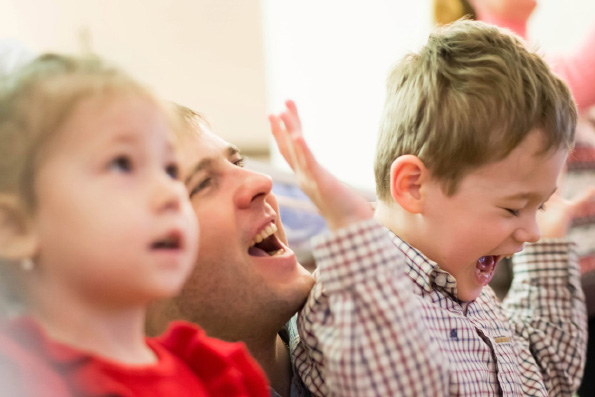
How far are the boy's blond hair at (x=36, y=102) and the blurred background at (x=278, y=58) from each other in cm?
239

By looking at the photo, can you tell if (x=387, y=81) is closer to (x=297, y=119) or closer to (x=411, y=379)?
(x=297, y=119)

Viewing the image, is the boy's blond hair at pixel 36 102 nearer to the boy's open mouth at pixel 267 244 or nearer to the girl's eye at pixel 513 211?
the boy's open mouth at pixel 267 244

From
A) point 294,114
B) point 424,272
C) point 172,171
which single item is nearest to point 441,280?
point 424,272

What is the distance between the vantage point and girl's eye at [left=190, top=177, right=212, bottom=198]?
0.92 metres

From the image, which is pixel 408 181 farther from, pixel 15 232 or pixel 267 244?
pixel 15 232

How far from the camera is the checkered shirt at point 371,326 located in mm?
777

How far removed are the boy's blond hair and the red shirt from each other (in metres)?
0.12

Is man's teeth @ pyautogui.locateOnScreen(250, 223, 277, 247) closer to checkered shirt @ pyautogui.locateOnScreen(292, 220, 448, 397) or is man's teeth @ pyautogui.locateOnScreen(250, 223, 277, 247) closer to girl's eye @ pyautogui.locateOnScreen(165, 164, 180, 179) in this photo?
checkered shirt @ pyautogui.locateOnScreen(292, 220, 448, 397)

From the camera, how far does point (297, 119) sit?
797 mm

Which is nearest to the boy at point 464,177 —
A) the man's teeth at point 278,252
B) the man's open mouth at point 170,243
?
the man's teeth at point 278,252

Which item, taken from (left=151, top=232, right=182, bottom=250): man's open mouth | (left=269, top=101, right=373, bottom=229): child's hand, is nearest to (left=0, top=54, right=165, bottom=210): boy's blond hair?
(left=151, top=232, right=182, bottom=250): man's open mouth

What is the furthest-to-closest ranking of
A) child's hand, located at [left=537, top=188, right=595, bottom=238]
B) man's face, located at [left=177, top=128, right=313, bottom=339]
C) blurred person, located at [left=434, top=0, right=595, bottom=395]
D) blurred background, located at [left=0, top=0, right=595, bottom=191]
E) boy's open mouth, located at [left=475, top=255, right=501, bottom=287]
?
1. blurred background, located at [left=0, top=0, right=595, bottom=191]
2. blurred person, located at [left=434, top=0, right=595, bottom=395]
3. child's hand, located at [left=537, top=188, right=595, bottom=238]
4. boy's open mouth, located at [left=475, top=255, right=501, bottom=287]
5. man's face, located at [left=177, top=128, right=313, bottom=339]

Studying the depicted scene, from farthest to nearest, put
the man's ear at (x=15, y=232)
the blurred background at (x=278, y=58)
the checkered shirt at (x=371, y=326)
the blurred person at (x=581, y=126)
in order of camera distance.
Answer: the blurred background at (x=278, y=58) < the blurred person at (x=581, y=126) < the checkered shirt at (x=371, y=326) < the man's ear at (x=15, y=232)

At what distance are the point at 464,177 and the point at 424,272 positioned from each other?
15 cm
